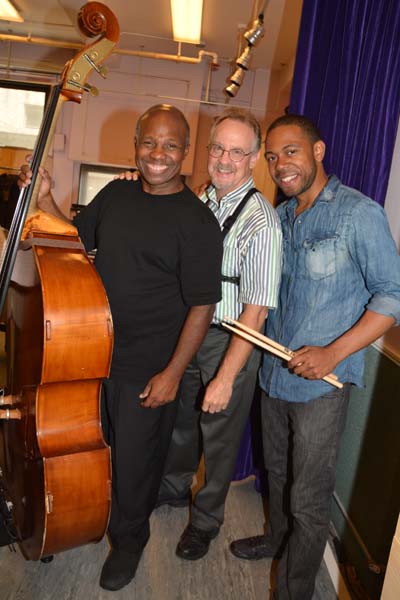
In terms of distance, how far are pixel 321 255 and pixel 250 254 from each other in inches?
9.0

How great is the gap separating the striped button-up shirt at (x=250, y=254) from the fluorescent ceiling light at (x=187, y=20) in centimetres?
388

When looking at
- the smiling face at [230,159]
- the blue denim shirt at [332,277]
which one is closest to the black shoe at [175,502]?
the blue denim shirt at [332,277]

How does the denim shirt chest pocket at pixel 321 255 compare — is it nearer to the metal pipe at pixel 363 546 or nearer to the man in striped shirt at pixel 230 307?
the man in striped shirt at pixel 230 307

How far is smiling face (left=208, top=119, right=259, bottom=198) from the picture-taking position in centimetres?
174

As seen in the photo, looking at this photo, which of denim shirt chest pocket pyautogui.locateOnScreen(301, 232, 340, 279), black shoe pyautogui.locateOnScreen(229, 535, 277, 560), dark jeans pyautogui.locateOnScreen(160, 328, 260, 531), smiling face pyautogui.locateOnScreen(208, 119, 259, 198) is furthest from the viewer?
black shoe pyautogui.locateOnScreen(229, 535, 277, 560)

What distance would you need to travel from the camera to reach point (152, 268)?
64.6 inches

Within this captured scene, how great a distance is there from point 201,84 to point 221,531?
5.89m

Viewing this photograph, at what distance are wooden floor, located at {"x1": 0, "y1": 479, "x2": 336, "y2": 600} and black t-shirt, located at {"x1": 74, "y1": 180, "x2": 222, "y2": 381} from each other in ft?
2.47

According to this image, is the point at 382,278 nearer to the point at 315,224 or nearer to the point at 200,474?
the point at 315,224

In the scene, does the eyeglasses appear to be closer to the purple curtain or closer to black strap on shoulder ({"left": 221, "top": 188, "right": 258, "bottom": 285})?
black strap on shoulder ({"left": 221, "top": 188, "right": 258, "bottom": 285})

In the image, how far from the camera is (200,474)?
9.09 ft

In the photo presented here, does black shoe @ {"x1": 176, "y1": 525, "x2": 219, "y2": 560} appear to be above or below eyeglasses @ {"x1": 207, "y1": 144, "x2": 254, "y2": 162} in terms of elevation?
below

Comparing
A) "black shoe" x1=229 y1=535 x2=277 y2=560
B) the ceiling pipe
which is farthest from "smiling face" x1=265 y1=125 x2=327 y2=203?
the ceiling pipe

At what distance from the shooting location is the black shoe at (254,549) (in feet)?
6.63
